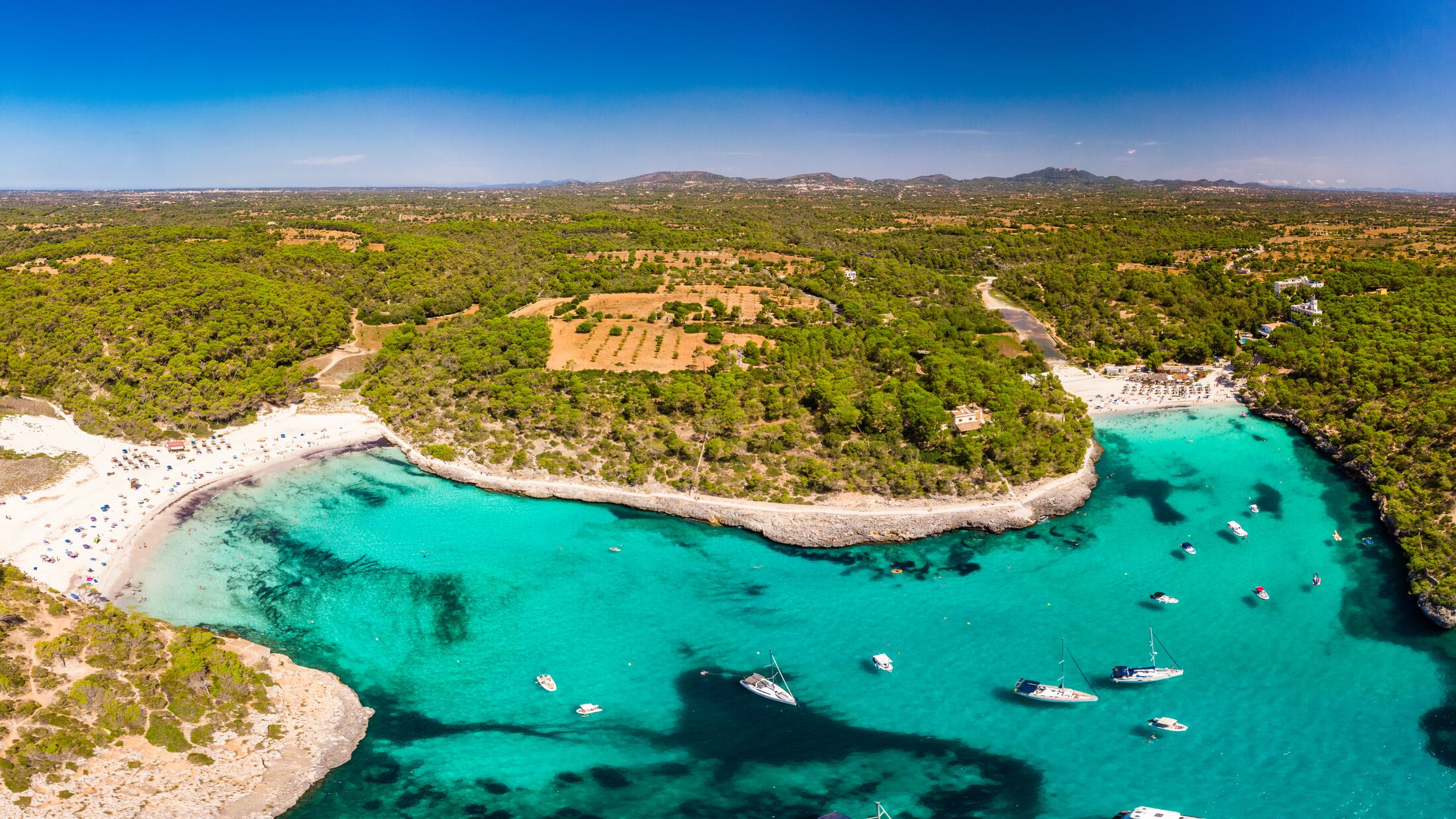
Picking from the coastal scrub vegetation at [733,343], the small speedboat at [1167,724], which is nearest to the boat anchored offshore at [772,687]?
the coastal scrub vegetation at [733,343]

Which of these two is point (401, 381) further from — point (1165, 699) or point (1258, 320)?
point (1258, 320)

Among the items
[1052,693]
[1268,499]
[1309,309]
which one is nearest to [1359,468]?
[1268,499]

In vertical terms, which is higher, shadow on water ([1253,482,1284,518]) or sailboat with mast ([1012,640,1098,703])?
shadow on water ([1253,482,1284,518])

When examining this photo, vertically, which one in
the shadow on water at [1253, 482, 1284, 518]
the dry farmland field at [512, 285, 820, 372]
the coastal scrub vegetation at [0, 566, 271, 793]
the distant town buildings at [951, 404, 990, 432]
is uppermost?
the dry farmland field at [512, 285, 820, 372]

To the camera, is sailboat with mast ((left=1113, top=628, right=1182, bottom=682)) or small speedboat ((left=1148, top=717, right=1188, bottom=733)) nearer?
small speedboat ((left=1148, top=717, right=1188, bottom=733))

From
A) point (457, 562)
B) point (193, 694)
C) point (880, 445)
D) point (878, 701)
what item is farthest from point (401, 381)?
point (878, 701)

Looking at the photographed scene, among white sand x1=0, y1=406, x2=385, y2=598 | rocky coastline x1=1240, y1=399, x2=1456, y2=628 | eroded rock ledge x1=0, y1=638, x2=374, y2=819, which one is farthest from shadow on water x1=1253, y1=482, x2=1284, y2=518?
white sand x1=0, y1=406, x2=385, y2=598

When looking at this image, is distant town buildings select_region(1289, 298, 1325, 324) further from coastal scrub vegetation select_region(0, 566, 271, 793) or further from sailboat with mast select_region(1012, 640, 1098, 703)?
coastal scrub vegetation select_region(0, 566, 271, 793)
